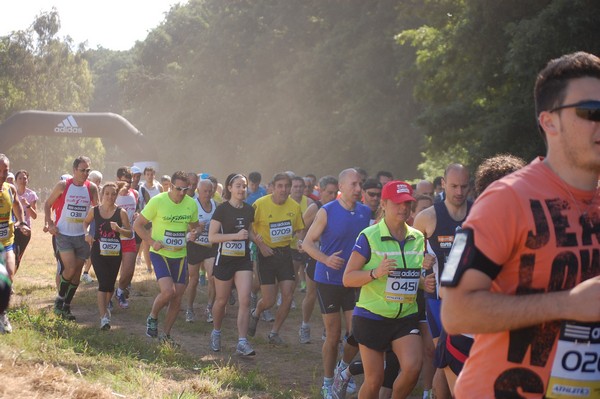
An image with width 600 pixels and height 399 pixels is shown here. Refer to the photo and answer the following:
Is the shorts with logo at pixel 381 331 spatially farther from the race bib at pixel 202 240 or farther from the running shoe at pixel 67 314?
the race bib at pixel 202 240

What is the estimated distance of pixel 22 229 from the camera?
11.3 metres

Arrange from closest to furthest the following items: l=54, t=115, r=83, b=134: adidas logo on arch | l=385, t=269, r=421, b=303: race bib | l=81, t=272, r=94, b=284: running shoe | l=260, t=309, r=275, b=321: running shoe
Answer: l=385, t=269, r=421, b=303: race bib
l=260, t=309, r=275, b=321: running shoe
l=81, t=272, r=94, b=284: running shoe
l=54, t=115, r=83, b=134: adidas logo on arch

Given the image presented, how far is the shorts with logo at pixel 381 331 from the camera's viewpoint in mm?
6352

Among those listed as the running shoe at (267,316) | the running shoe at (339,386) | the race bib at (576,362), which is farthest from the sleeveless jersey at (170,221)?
the race bib at (576,362)

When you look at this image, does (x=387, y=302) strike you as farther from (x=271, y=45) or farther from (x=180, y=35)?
(x=180, y=35)

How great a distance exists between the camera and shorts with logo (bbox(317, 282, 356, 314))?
336 inches

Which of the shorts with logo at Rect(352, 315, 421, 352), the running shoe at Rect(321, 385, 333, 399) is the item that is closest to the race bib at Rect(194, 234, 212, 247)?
the running shoe at Rect(321, 385, 333, 399)

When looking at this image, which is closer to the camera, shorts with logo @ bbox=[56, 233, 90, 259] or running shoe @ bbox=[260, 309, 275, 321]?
shorts with logo @ bbox=[56, 233, 90, 259]

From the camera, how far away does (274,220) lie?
1102 cm

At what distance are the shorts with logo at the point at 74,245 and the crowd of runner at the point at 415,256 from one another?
0.8 inches

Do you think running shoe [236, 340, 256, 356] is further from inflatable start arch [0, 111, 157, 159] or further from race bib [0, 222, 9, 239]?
inflatable start arch [0, 111, 157, 159]

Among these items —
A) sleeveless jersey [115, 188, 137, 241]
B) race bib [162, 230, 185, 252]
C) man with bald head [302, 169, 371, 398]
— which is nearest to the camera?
man with bald head [302, 169, 371, 398]

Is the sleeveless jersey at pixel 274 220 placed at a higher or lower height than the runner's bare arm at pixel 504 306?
lower

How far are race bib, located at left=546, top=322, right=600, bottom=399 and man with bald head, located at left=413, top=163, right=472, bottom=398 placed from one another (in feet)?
13.1
